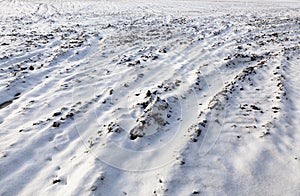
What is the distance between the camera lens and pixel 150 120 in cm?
630

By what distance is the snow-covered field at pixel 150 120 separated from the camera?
482 centimetres

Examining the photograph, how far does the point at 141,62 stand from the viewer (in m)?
10.4

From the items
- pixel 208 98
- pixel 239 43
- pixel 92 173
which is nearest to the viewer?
pixel 92 173

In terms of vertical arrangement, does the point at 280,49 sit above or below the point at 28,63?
below

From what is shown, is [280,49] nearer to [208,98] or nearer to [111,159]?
[208,98]

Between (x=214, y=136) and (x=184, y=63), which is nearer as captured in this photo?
(x=214, y=136)

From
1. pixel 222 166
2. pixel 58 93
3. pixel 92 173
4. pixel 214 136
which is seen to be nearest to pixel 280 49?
pixel 214 136

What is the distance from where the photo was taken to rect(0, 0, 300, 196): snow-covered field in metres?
4.82

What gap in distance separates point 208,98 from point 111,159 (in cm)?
354

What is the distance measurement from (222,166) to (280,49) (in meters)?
8.59

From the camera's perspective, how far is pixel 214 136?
5949mm

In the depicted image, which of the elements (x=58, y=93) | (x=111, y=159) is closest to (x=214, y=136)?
(x=111, y=159)

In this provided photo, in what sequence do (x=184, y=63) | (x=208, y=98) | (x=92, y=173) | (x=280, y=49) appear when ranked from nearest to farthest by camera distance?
(x=92, y=173), (x=208, y=98), (x=184, y=63), (x=280, y=49)

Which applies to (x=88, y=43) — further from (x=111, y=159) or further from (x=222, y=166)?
(x=222, y=166)
